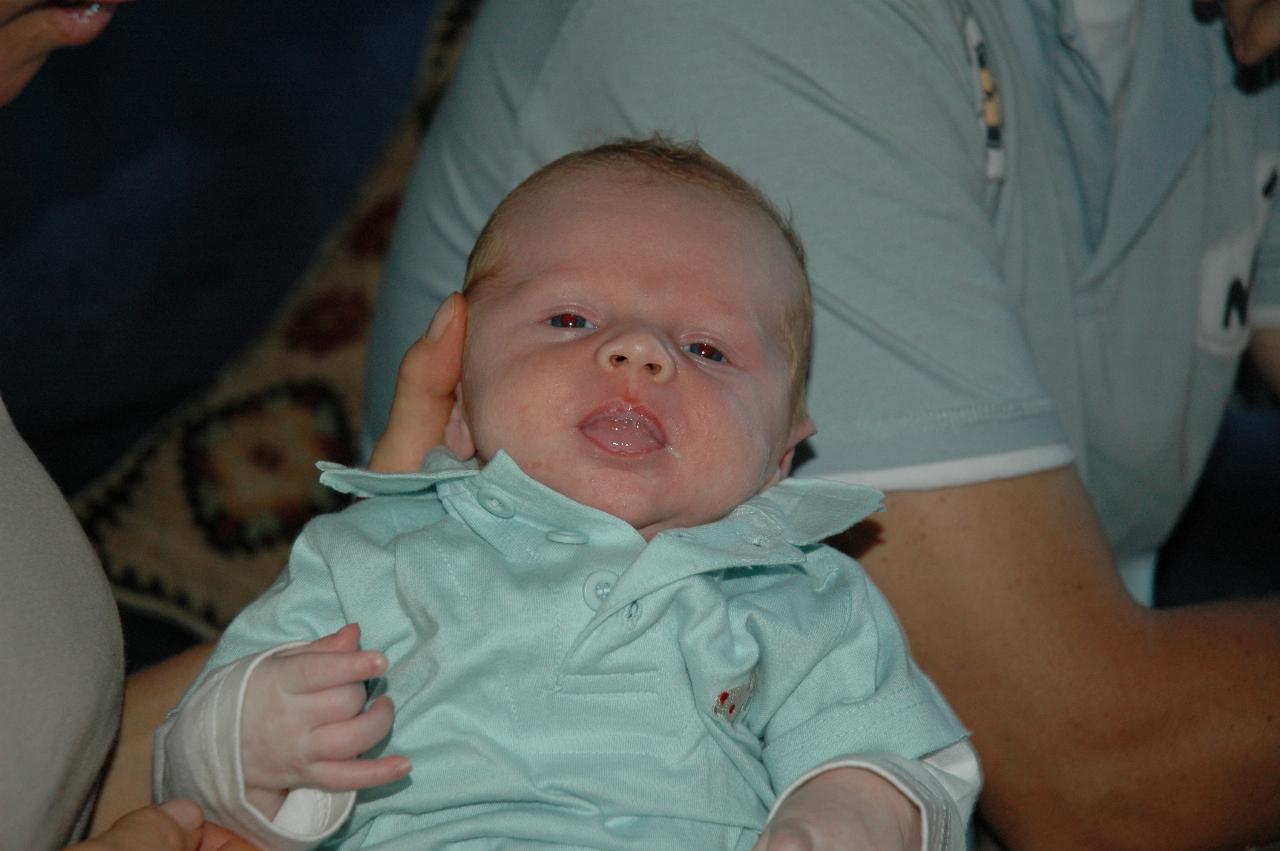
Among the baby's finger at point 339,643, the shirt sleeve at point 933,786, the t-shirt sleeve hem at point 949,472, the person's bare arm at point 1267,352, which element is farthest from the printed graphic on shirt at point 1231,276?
the baby's finger at point 339,643

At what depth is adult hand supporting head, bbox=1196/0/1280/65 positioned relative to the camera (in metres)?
1.38

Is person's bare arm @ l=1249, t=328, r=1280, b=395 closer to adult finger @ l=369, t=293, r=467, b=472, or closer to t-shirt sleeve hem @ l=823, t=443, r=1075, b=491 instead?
t-shirt sleeve hem @ l=823, t=443, r=1075, b=491

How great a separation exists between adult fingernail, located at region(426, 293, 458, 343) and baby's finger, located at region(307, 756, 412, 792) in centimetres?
40

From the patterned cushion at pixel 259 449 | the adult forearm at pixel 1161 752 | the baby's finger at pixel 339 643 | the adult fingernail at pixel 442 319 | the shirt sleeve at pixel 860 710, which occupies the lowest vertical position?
the patterned cushion at pixel 259 449

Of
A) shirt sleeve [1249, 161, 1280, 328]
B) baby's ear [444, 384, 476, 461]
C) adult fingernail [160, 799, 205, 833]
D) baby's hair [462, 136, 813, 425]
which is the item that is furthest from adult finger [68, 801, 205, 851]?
shirt sleeve [1249, 161, 1280, 328]

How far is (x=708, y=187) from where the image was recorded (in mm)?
1223

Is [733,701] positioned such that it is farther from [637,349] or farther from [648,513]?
[637,349]

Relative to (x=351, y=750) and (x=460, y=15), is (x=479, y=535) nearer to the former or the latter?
(x=351, y=750)

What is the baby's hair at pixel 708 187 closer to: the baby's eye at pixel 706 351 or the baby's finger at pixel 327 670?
the baby's eye at pixel 706 351

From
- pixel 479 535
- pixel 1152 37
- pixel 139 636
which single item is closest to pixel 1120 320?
pixel 1152 37

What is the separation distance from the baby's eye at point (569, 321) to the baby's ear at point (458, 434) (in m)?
0.12

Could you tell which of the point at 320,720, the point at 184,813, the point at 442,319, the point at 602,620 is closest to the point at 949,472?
the point at 602,620

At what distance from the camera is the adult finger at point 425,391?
1.19 meters

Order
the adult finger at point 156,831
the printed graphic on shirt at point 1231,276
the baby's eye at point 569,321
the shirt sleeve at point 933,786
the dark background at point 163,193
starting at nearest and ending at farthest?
1. the adult finger at point 156,831
2. the shirt sleeve at point 933,786
3. the baby's eye at point 569,321
4. the printed graphic on shirt at point 1231,276
5. the dark background at point 163,193
